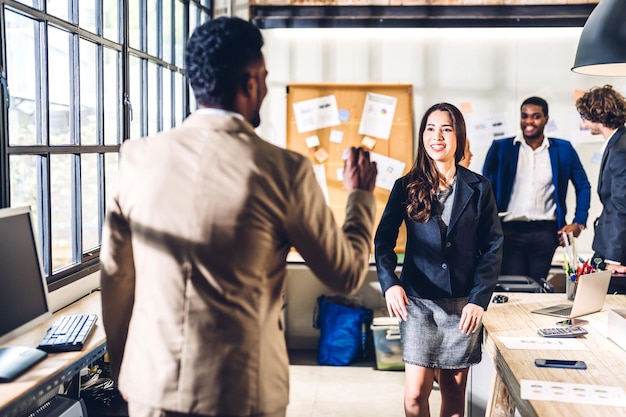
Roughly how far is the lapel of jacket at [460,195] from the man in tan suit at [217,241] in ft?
3.86

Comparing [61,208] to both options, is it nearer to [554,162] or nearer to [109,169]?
[109,169]

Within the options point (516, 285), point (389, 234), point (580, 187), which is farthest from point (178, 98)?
point (580, 187)

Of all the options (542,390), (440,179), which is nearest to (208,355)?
(542,390)

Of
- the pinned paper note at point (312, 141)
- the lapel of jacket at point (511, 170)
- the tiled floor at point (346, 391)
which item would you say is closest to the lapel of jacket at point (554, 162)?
the lapel of jacket at point (511, 170)

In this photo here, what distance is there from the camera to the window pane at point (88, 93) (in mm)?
3234

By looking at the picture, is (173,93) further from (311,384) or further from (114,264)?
(114,264)

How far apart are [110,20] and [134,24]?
0.30m

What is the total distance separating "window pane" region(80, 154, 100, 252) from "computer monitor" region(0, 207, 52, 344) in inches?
43.2

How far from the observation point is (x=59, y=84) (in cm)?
303

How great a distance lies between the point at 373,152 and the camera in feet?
17.4

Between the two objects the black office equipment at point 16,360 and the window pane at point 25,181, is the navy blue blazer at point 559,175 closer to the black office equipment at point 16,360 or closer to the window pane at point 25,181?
the window pane at point 25,181

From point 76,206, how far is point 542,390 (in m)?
2.19

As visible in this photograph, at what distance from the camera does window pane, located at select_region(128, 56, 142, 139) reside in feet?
12.3

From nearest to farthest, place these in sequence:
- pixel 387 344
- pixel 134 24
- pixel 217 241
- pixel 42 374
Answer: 1. pixel 217 241
2. pixel 42 374
3. pixel 134 24
4. pixel 387 344
